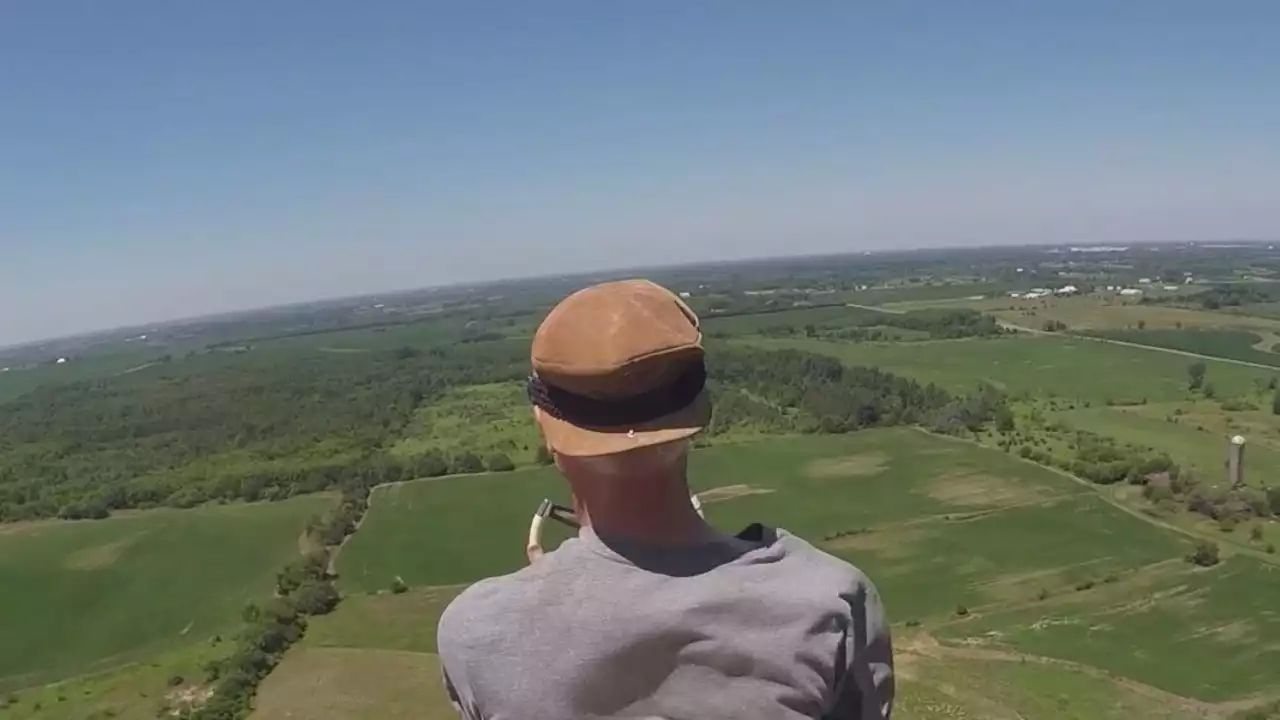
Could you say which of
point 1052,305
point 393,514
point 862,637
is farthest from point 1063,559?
point 1052,305

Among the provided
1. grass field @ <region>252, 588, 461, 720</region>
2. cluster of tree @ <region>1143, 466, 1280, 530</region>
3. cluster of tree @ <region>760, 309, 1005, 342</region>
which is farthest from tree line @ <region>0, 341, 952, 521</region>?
cluster of tree @ <region>1143, 466, 1280, 530</region>

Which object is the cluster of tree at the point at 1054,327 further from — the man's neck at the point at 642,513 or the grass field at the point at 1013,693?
the man's neck at the point at 642,513

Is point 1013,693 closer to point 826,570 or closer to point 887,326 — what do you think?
point 826,570

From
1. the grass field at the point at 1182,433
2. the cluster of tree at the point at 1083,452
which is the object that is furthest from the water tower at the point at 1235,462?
the cluster of tree at the point at 1083,452

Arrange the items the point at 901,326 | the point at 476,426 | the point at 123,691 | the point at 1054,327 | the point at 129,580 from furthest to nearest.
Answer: the point at 901,326, the point at 1054,327, the point at 476,426, the point at 129,580, the point at 123,691

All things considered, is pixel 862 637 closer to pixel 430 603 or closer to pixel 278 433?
pixel 430 603

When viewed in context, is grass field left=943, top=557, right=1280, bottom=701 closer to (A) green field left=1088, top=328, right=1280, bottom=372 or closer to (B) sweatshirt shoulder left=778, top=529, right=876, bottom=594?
(B) sweatshirt shoulder left=778, top=529, right=876, bottom=594

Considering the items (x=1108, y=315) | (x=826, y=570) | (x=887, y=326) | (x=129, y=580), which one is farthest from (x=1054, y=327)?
(x=826, y=570)
